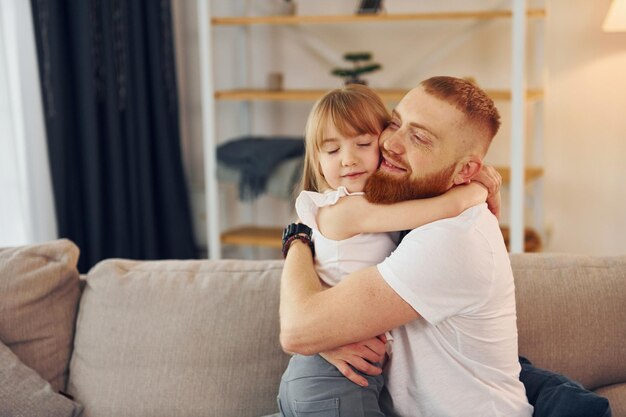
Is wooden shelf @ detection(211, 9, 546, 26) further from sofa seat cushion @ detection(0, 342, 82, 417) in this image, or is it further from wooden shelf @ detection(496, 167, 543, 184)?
sofa seat cushion @ detection(0, 342, 82, 417)

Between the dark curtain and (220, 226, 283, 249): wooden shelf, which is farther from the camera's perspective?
(220, 226, 283, 249): wooden shelf

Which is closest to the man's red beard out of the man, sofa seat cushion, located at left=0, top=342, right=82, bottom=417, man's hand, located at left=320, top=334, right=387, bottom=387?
the man

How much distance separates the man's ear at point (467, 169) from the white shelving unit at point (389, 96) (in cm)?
190

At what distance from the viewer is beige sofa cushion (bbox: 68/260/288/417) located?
1730mm

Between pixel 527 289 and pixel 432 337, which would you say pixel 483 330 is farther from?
pixel 527 289

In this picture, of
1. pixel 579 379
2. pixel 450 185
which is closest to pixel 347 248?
pixel 450 185

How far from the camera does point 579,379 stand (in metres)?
1.68

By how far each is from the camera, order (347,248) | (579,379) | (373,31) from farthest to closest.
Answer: (373,31)
(579,379)
(347,248)

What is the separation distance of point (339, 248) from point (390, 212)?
132mm

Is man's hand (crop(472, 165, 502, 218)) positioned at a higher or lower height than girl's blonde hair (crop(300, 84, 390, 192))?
lower

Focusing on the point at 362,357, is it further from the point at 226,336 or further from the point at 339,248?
the point at 226,336

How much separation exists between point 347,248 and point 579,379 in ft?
1.93

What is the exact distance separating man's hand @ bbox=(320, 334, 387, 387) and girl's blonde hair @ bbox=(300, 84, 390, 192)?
397mm

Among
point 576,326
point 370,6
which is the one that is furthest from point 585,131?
point 576,326
